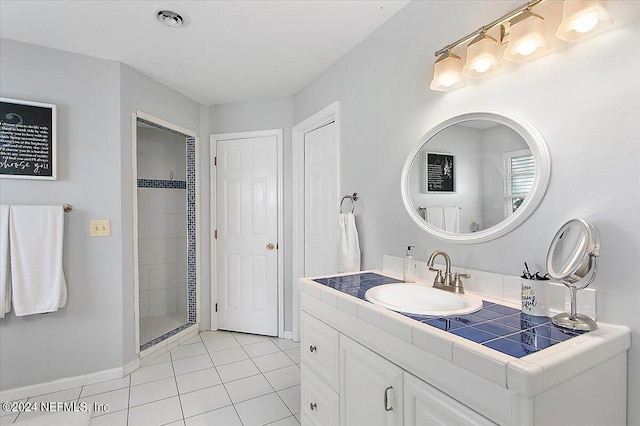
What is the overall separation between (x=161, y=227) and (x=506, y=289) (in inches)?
143

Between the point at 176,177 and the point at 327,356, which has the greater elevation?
the point at 176,177

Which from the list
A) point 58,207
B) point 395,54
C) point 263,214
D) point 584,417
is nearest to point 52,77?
point 58,207

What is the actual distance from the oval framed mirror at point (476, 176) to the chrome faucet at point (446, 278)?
103mm

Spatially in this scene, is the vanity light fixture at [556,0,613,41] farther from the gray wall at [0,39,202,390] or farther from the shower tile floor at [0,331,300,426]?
the gray wall at [0,39,202,390]

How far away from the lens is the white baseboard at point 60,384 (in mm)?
2199

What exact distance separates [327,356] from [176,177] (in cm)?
313

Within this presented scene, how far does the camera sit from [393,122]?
6.28 feet

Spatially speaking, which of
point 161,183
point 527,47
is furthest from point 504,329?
point 161,183

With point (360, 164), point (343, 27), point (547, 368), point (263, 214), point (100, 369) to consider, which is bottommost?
point (100, 369)

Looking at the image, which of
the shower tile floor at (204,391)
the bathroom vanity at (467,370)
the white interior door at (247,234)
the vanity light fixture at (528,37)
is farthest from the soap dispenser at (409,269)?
the white interior door at (247,234)

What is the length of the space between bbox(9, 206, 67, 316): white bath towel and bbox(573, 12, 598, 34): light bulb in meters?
2.95

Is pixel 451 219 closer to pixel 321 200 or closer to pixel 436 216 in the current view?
A: pixel 436 216

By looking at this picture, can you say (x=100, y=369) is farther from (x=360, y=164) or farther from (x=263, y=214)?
(x=360, y=164)

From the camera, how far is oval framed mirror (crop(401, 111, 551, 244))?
126 cm
